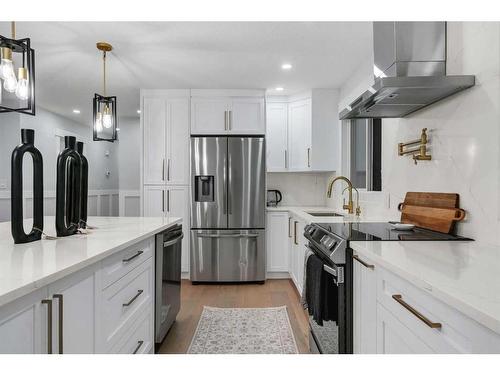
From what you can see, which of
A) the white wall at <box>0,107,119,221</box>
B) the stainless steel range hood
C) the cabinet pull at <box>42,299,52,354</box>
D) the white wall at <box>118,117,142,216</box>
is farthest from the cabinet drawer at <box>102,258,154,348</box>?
the white wall at <box>118,117,142,216</box>

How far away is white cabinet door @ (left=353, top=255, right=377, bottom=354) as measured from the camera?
51.3 inches

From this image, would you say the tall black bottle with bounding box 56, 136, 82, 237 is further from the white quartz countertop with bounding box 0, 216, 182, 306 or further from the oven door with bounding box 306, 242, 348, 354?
the oven door with bounding box 306, 242, 348, 354

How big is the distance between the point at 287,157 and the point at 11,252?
335 centimetres

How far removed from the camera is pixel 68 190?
1582 millimetres

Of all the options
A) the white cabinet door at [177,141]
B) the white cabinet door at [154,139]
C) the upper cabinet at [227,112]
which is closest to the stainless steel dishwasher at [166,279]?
the white cabinet door at [177,141]

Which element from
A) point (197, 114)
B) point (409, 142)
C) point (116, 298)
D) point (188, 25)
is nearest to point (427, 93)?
point (409, 142)

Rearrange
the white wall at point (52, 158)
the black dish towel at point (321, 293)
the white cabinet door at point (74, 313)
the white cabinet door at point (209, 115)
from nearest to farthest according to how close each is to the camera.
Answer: the white cabinet door at point (74, 313)
the black dish towel at point (321, 293)
the white cabinet door at point (209, 115)
the white wall at point (52, 158)

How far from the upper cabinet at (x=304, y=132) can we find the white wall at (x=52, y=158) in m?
3.65

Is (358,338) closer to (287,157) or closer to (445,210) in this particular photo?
(445,210)

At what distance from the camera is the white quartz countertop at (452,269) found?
2.33 feet

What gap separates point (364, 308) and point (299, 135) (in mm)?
2892

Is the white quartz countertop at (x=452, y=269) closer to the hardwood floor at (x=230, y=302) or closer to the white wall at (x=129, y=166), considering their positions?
the hardwood floor at (x=230, y=302)

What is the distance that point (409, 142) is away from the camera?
2.14 m

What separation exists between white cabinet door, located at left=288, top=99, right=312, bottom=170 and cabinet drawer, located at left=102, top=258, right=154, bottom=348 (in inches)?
100
